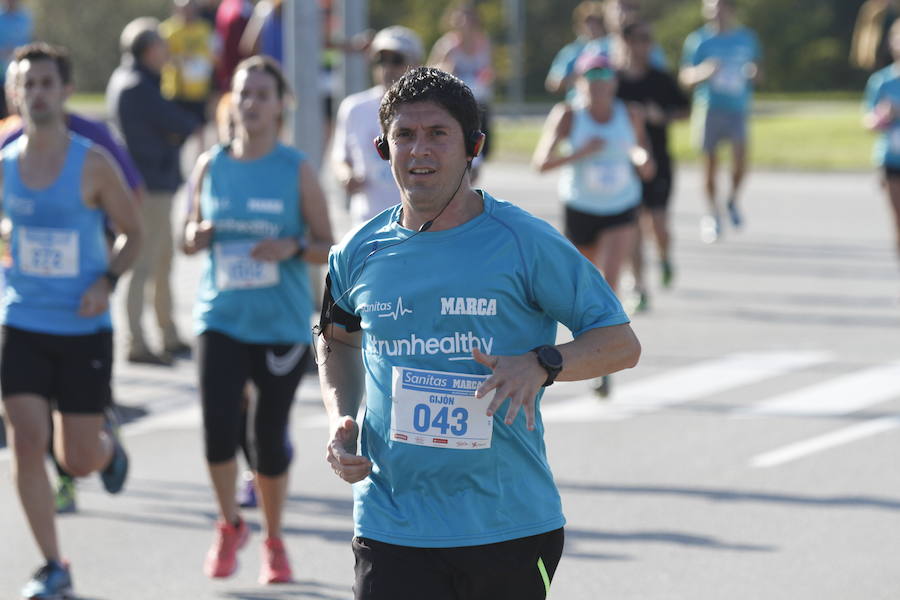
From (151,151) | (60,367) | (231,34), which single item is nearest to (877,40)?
(231,34)

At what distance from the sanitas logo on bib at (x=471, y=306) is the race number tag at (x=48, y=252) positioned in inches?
117

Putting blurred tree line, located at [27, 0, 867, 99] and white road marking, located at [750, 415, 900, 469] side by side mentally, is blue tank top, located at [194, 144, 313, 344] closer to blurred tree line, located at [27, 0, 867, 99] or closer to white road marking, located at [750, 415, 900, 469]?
white road marking, located at [750, 415, 900, 469]

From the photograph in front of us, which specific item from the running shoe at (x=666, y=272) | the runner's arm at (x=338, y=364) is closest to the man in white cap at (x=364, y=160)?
the runner's arm at (x=338, y=364)

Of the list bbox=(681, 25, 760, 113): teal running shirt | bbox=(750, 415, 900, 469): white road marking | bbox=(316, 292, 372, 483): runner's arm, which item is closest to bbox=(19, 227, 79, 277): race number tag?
bbox=(316, 292, 372, 483): runner's arm

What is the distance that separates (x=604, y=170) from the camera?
→ 10.7m

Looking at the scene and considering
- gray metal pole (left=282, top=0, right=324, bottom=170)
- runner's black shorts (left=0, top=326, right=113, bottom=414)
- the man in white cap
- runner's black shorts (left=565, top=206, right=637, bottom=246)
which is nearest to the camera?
runner's black shorts (left=0, top=326, right=113, bottom=414)

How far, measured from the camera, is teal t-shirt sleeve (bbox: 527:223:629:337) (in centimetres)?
400

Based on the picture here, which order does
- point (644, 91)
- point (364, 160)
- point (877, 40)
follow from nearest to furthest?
point (364, 160)
point (644, 91)
point (877, 40)

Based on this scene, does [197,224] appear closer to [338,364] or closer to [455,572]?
[338,364]

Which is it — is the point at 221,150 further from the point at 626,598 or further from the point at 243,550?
the point at 626,598

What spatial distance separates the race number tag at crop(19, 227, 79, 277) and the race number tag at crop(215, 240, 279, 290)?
0.59 meters

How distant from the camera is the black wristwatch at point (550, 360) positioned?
12.4 ft

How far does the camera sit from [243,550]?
7.01 m

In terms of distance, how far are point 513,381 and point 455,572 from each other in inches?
24.2
